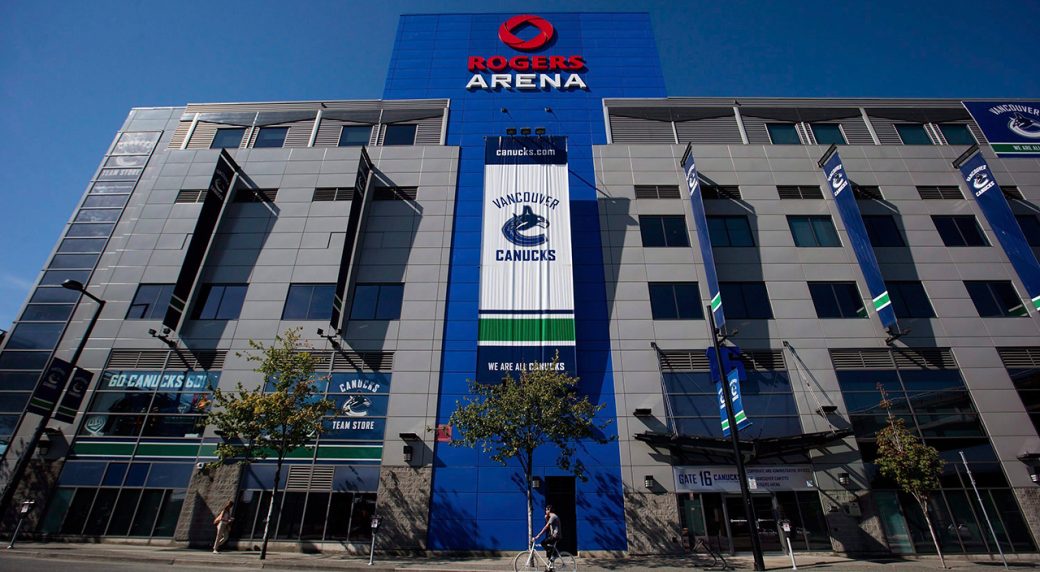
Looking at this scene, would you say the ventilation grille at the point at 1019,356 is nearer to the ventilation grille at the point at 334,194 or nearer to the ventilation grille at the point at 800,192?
the ventilation grille at the point at 800,192

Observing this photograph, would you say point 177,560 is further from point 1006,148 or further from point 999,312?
point 1006,148

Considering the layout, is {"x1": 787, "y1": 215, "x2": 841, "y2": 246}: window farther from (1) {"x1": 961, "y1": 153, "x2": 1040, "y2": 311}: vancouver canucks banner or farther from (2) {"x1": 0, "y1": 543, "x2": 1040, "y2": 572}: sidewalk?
(2) {"x1": 0, "y1": 543, "x2": 1040, "y2": 572}: sidewalk

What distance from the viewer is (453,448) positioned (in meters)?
21.8

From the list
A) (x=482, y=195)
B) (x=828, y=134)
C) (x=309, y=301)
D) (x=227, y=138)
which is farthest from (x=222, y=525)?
(x=828, y=134)

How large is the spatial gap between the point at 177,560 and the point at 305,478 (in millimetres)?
5538

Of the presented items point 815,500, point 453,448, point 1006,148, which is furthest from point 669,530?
point 1006,148

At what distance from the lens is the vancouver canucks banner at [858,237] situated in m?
23.7

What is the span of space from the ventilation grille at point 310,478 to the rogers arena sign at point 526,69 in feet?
85.9

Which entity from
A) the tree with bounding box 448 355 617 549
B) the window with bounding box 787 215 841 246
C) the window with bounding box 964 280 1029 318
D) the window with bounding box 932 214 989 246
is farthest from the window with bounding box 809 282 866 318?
the tree with bounding box 448 355 617 549

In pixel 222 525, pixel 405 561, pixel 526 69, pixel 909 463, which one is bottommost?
pixel 405 561

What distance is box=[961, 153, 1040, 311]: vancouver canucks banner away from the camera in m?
24.3

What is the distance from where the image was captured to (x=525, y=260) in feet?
84.6

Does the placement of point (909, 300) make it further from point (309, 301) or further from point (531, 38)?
point (309, 301)

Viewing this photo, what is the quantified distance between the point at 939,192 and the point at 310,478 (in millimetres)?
38281
